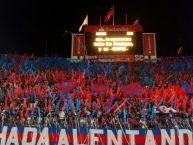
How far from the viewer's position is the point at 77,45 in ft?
86.0

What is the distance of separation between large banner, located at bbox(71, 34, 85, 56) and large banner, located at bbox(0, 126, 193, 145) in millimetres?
12700

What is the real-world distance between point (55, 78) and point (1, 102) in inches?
192

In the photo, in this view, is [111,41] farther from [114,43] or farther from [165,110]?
[165,110]

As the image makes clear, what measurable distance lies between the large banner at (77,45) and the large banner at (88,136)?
1270 cm

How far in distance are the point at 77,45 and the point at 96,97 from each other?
8994 mm

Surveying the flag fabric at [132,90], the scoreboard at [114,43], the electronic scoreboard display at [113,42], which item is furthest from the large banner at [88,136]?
the electronic scoreboard display at [113,42]

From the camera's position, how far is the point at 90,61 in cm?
2556

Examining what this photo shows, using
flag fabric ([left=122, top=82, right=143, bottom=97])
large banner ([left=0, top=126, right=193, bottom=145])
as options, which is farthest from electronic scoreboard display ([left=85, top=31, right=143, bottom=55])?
large banner ([left=0, top=126, right=193, bottom=145])

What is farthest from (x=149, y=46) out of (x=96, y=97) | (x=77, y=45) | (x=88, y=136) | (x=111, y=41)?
(x=88, y=136)

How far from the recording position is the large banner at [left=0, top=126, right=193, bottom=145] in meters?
13.6

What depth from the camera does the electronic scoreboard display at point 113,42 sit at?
24047mm

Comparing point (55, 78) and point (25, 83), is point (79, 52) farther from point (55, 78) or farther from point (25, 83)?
point (25, 83)

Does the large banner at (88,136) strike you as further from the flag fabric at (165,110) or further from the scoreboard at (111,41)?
the scoreboard at (111,41)

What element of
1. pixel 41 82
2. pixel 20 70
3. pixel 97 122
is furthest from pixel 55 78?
pixel 97 122
